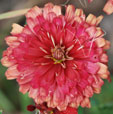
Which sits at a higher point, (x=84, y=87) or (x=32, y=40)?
(x=32, y=40)

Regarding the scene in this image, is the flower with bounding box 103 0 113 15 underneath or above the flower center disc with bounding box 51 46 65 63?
above

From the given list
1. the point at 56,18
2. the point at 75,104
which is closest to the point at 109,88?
the point at 75,104

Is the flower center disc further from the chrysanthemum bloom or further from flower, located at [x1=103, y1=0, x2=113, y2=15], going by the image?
flower, located at [x1=103, y1=0, x2=113, y2=15]

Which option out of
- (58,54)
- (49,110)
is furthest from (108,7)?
(49,110)

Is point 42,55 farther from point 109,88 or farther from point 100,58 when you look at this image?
point 109,88

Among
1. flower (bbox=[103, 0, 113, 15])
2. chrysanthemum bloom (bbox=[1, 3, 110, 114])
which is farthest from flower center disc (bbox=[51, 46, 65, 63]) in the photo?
flower (bbox=[103, 0, 113, 15])

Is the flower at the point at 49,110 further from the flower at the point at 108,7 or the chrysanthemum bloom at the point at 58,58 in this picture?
the flower at the point at 108,7

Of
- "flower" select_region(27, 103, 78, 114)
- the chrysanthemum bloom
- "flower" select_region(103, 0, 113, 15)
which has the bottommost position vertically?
"flower" select_region(27, 103, 78, 114)

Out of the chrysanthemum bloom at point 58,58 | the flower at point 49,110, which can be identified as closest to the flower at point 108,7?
the chrysanthemum bloom at point 58,58

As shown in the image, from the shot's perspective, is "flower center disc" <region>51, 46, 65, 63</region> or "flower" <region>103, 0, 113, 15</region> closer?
"flower center disc" <region>51, 46, 65, 63</region>
